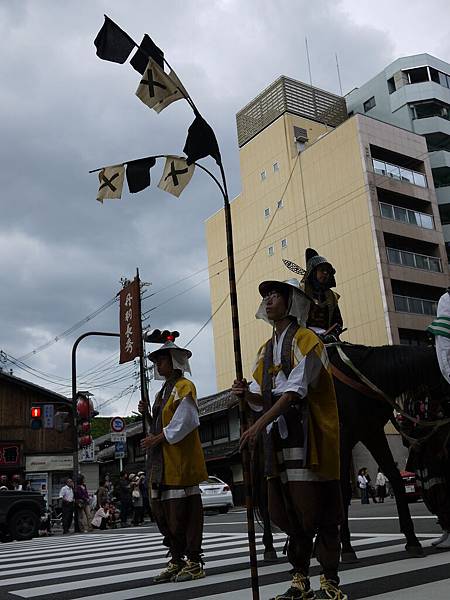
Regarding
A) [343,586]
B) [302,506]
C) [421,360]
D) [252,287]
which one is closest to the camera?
[302,506]

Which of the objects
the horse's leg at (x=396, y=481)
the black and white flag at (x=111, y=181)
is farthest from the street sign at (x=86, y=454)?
the black and white flag at (x=111, y=181)

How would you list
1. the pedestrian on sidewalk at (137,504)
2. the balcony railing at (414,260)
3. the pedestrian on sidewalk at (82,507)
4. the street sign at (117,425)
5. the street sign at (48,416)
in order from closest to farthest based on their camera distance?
1. the pedestrian on sidewalk at (82,507)
2. the pedestrian on sidewalk at (137,504)
3. the street sign at (48,416)
4. the street sign at (117,425)
5. the balcony railing at (414,260)

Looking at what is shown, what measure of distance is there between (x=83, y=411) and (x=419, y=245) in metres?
20.7

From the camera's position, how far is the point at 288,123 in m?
34.2

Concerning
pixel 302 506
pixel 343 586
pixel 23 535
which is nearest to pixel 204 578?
pixel 343 586

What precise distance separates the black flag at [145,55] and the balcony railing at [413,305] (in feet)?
88.3

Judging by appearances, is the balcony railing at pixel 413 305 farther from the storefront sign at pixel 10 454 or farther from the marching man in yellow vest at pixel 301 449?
the marching man in yellow vest at pixel 301 449

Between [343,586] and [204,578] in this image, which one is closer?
[343,586]

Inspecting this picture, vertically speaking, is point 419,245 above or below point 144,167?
above

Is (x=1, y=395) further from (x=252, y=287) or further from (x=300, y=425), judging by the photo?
(x=300, y=425)

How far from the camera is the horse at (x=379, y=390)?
15.9 feet

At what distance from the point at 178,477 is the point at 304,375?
6.32 ft

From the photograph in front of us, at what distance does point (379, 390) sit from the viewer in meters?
4.93

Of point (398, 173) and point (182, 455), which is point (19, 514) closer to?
point (182, 455)
